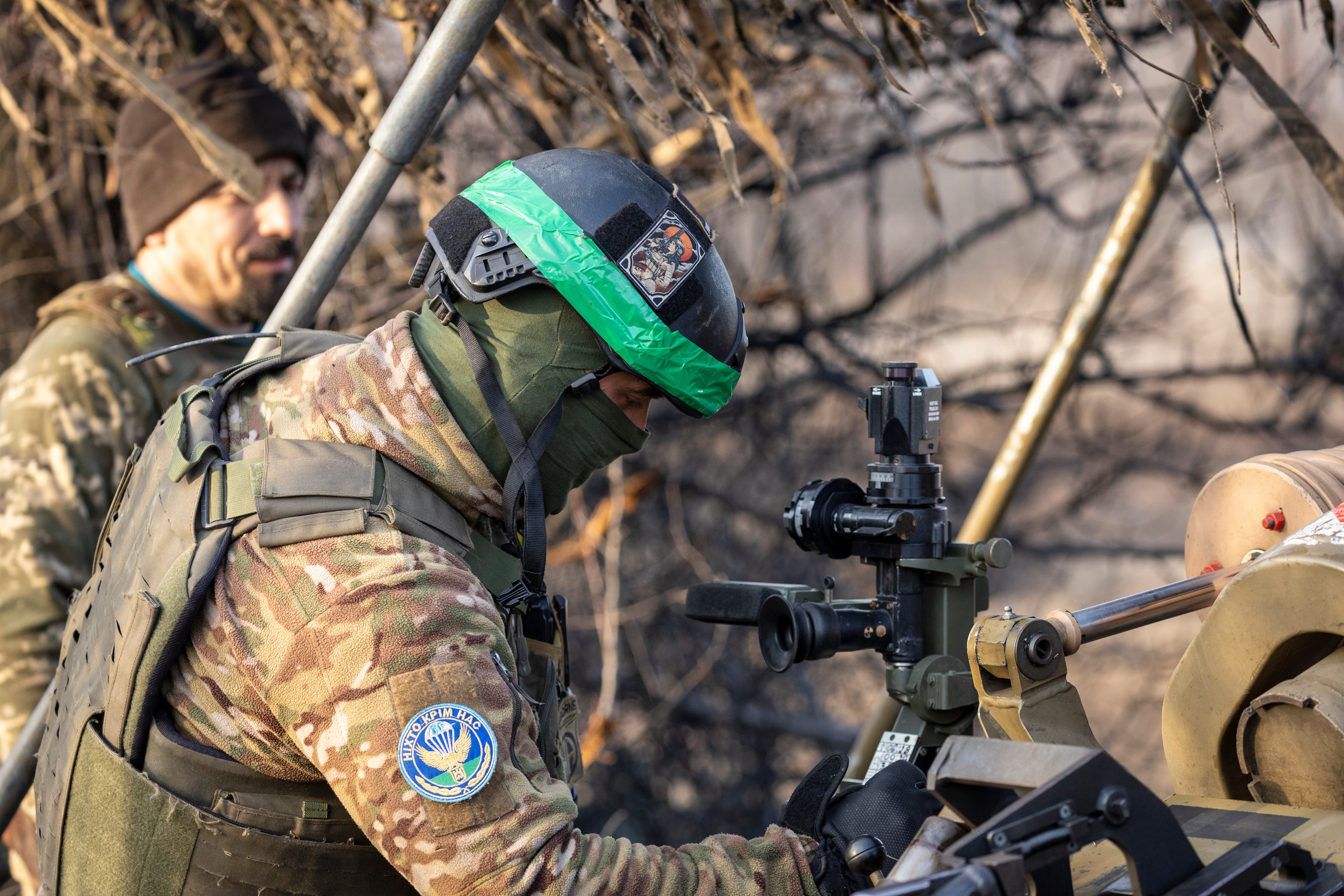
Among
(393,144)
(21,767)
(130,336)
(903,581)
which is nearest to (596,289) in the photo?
(393,144)

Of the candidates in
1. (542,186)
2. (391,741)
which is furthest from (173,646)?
(542,186)

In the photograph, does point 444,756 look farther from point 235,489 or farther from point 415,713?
point 235,489

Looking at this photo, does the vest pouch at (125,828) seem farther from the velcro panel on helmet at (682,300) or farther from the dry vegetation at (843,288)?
the dry vegetation at (843,288)

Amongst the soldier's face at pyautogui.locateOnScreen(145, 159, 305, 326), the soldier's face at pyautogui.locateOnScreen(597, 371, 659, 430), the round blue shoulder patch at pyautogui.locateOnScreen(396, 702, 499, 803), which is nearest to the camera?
the round blue shoulder patch at pyautogui.locateOnScreen(396, 702, 499, 803)

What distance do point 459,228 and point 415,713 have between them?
72 cm

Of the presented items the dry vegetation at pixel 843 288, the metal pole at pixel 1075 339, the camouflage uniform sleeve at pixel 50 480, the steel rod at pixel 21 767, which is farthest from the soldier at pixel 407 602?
the dry vegetation at pixel 843 288

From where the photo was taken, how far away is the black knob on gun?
144 cm

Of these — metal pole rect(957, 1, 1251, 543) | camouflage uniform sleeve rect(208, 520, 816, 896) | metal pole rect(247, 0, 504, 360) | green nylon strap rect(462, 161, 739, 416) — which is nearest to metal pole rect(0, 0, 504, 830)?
metal pole rect(247, 0, 504, 360)

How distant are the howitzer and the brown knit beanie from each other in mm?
2017

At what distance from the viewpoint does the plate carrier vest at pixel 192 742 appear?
1535 millimetres

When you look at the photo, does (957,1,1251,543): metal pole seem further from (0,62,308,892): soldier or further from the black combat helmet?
(0,62,308,892): soldier

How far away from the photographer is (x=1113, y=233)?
2.67 m

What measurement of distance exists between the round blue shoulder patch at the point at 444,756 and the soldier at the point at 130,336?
1.61 meters

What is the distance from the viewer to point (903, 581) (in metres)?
1.97
